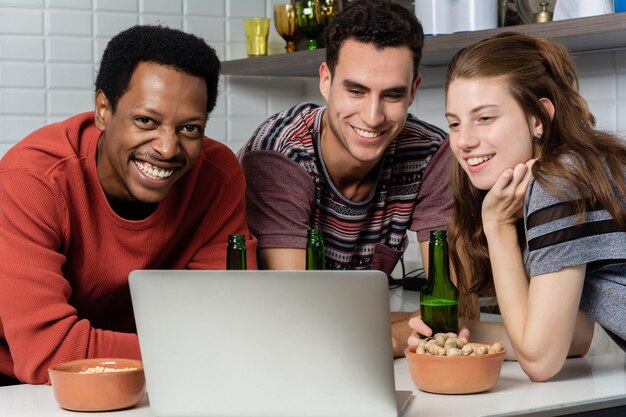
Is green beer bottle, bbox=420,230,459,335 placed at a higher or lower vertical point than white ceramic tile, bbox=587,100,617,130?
lower

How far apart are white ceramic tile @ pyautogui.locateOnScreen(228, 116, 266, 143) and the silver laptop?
82.2 inches

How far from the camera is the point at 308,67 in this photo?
302 cm

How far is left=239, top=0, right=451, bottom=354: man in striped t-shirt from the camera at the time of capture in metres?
2.03

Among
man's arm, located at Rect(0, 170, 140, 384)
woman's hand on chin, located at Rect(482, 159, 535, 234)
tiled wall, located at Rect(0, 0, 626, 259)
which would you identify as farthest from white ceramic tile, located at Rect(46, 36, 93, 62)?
woman's hand on chin, located at Rect(482, 159, 535, 234)

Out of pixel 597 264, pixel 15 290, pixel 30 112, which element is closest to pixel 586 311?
pixel 597 264

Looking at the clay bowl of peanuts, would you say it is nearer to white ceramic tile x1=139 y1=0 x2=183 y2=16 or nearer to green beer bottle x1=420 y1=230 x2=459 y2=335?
green beer bottle x1=420 y1=230 x2=459 y2=335

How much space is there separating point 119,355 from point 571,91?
86 cm

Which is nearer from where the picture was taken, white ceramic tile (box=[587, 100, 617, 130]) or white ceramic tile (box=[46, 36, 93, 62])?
white ceramic tile (box=[587, 100, 617, 130])

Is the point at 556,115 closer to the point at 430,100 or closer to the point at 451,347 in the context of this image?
the point at 451,347

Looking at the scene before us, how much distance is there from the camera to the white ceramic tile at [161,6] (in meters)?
3.18

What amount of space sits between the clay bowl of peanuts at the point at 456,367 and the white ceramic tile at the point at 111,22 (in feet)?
6.50

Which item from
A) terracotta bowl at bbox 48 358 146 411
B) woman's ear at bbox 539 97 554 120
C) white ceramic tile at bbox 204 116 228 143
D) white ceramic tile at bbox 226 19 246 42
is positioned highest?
white ceramic tile at bbox 226 19 246 42

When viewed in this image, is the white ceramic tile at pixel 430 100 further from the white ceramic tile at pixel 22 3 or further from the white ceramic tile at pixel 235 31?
the white ceramic tile at pixel 22 3

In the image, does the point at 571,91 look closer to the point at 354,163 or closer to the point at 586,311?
the point at 586,311
